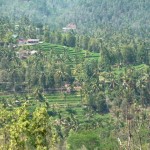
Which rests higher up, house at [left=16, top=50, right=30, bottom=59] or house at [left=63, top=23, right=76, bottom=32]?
house at [left=16, top=50, right=30, bottom=59]

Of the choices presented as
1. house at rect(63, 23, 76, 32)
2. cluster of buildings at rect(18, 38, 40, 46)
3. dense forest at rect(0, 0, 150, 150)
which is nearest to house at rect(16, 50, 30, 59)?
dense forest at rect(0, 0, 150, 150)

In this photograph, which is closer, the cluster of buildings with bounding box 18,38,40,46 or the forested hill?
the cluster of buildings with bounding box 18,38,40,46

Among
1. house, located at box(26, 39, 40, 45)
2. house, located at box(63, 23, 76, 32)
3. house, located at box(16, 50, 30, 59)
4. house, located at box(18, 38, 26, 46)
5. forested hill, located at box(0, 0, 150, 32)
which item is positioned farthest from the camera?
forested hill, located at box(0, 0, 150, 32)

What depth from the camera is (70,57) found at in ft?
279

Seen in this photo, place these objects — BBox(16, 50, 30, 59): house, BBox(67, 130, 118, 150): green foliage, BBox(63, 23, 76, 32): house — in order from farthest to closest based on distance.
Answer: BBox(63, 23, 76, 32): house, BBox(16, 50, 30, 59): house, BBox(67, 130, 118, 150): green foliage

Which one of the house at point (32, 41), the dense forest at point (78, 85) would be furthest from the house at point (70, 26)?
the house at point (32, 41)

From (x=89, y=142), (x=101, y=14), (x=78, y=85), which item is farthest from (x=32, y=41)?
(x=101, y=14)

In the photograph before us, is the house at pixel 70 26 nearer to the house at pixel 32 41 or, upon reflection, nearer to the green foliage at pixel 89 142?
the house at pixel 32 41

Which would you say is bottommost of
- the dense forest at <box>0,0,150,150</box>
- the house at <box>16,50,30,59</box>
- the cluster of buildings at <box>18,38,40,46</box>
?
the dense forest at <box>0,0,150,150</box>

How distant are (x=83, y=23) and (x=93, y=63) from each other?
84.0 metres

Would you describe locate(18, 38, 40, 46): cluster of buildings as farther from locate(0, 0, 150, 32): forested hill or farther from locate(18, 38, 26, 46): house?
locate(0, 0, 150, 32): forested hill

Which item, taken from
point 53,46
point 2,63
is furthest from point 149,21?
point 2,63

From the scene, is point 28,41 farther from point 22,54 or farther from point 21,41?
point 22,54

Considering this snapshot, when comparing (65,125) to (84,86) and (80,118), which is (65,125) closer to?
(80,118)
